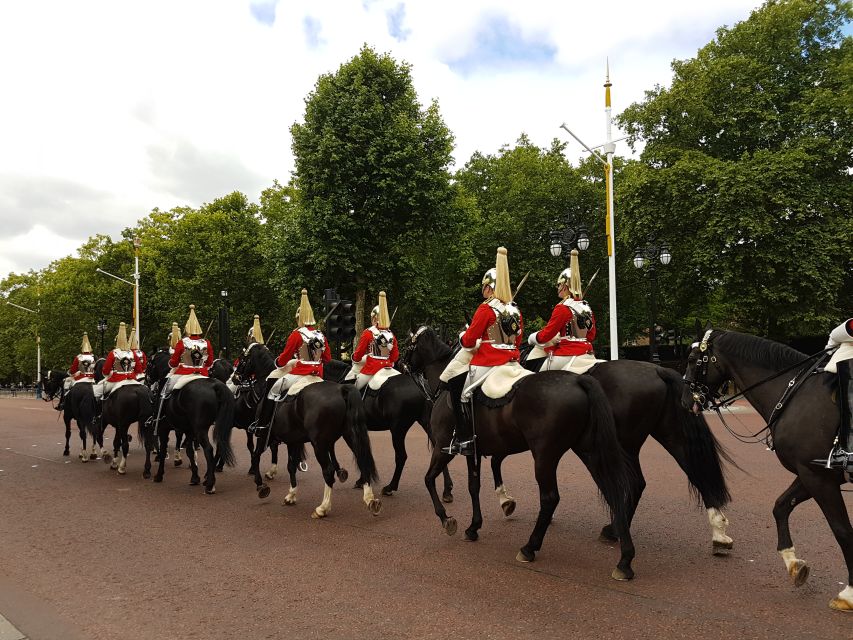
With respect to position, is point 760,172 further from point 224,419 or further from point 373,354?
point 224,419

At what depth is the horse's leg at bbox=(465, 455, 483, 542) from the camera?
6.91 m

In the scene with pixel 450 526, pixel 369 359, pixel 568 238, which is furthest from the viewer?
pixel 568 238

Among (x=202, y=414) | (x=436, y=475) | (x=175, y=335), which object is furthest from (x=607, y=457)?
(x=175, y=335)

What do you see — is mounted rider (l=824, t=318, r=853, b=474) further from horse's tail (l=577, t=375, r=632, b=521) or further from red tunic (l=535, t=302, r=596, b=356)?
red tunic (l=535, t=302, r=596, b=356)

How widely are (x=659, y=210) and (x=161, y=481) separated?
22.1 metres

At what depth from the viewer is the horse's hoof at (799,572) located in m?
5.02

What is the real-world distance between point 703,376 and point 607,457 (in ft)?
4.35

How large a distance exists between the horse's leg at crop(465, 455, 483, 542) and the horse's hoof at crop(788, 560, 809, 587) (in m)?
2.94

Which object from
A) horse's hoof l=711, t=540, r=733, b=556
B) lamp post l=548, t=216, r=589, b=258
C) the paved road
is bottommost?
the paved road

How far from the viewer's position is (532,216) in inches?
1484

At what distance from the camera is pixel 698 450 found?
662cm

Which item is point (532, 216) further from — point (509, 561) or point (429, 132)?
point (509, 561)

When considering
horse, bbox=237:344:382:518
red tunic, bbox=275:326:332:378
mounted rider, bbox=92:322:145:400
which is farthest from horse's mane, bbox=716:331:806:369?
mounted rider, bbox=92:322:145:400

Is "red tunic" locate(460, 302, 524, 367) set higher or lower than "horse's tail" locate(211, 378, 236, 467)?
higher
